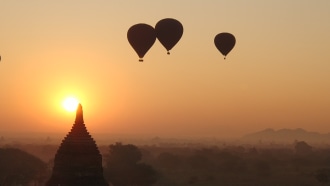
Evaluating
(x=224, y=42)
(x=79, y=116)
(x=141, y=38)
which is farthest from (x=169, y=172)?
(x=79, y=116)

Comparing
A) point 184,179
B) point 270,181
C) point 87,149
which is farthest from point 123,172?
point 87,149

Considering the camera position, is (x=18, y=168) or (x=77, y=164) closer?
(x=77, y=164)

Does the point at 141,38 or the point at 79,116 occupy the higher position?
the point at 141,38

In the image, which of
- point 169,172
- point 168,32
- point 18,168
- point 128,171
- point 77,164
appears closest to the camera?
point 77,164

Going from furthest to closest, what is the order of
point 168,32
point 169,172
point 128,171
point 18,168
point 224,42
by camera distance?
point 169,172
point 128,171
point 18,168
point 224,42
point 168,32

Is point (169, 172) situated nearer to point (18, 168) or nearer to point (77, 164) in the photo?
point (18, 168)

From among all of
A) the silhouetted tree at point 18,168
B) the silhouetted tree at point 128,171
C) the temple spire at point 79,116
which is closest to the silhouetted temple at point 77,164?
the temple spire at point 79,116

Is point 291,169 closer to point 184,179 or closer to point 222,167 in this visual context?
point 222,167
